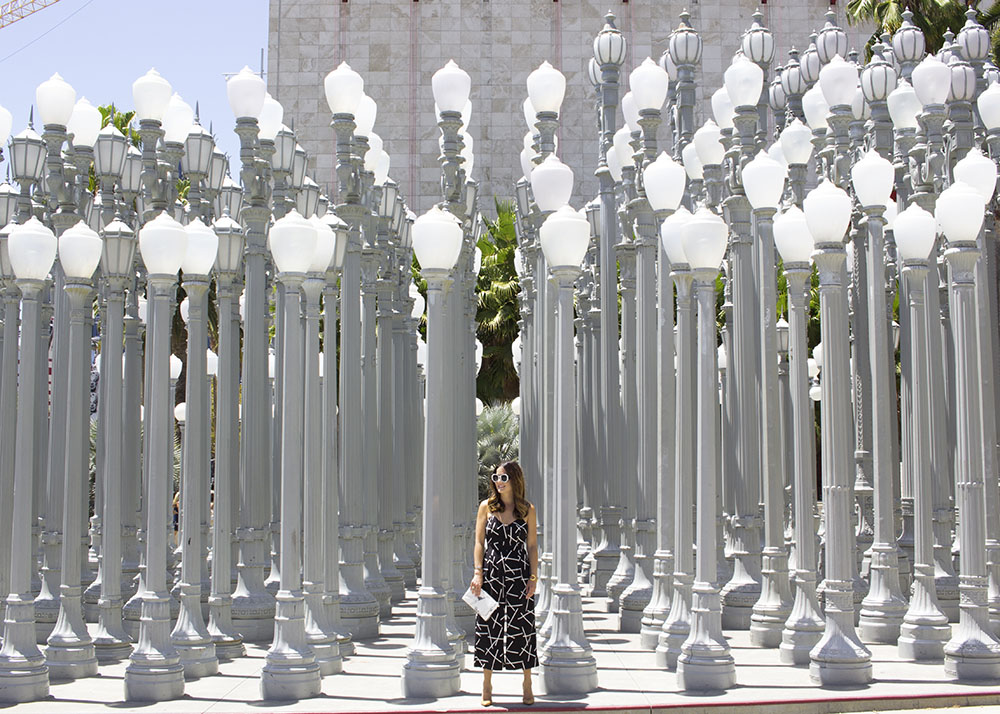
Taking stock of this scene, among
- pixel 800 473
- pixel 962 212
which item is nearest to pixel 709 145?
pixel 962 212

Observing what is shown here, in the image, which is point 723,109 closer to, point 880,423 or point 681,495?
point 880,423

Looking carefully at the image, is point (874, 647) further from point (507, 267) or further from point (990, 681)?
point (507, 267)

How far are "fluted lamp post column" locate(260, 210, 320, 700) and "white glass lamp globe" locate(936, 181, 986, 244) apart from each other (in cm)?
595

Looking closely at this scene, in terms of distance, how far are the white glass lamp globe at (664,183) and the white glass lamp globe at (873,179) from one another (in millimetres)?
1765

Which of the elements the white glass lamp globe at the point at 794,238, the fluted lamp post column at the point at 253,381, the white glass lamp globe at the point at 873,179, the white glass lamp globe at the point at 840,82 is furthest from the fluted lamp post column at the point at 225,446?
the white glass lamp globe at the point at 840,82

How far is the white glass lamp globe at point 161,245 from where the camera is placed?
33.7 feet

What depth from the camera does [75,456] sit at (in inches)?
440

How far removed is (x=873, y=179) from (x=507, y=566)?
540cm

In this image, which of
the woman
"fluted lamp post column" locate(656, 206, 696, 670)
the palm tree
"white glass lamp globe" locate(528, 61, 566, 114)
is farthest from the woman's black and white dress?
the palm tree

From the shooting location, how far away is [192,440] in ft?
35.6

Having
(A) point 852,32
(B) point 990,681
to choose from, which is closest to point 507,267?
(A) point 852,32

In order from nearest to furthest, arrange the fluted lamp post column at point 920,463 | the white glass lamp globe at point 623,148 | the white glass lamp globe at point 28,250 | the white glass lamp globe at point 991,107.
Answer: the white glass lamp globe at point 28,250 < the fluted lamp post column at point 920,463 < the white glass lamp globe at point 991,107 < the white glass lamp globe at point 623,148

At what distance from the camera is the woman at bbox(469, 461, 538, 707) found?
9.58m

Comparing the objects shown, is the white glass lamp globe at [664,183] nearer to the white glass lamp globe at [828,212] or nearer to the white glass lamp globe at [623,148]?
the white glass lamp globe at [828,212]
